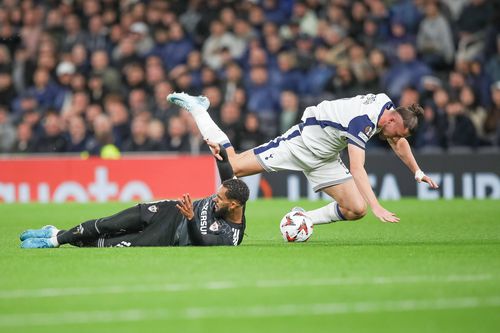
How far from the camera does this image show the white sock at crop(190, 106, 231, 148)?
1199cm

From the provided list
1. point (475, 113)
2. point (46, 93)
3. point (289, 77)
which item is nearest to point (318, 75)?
point (289, 77)

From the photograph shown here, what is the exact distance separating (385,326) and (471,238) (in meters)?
5.97

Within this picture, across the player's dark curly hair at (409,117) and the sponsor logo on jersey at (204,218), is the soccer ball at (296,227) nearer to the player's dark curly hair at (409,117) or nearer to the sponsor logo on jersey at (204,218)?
the sponsor logo on jersey at (204,218)

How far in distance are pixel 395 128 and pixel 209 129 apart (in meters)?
2.37

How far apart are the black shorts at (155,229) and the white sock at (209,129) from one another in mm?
1420

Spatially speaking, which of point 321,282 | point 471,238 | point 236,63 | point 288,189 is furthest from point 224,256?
point 236,63

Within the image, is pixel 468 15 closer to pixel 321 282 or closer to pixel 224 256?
pixel 224 256

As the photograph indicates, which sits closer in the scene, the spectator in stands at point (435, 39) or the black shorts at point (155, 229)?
the black shorts at point (155, 229)

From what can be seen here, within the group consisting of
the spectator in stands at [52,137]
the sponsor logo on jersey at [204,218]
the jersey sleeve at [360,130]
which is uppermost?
the jersey sleeve at [360,130]

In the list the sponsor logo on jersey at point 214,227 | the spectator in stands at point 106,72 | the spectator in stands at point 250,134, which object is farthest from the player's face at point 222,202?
the spectator in stands at point 106,72

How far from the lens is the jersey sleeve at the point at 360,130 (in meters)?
10.8

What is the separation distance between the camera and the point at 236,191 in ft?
33.9

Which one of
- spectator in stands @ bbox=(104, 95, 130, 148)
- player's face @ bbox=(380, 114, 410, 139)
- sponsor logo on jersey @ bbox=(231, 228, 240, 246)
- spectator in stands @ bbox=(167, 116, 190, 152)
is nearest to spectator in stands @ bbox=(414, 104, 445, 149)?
spectator in stands @ bbox=(167, 116, 190, 152)

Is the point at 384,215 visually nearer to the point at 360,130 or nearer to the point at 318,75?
the point at 360,130
